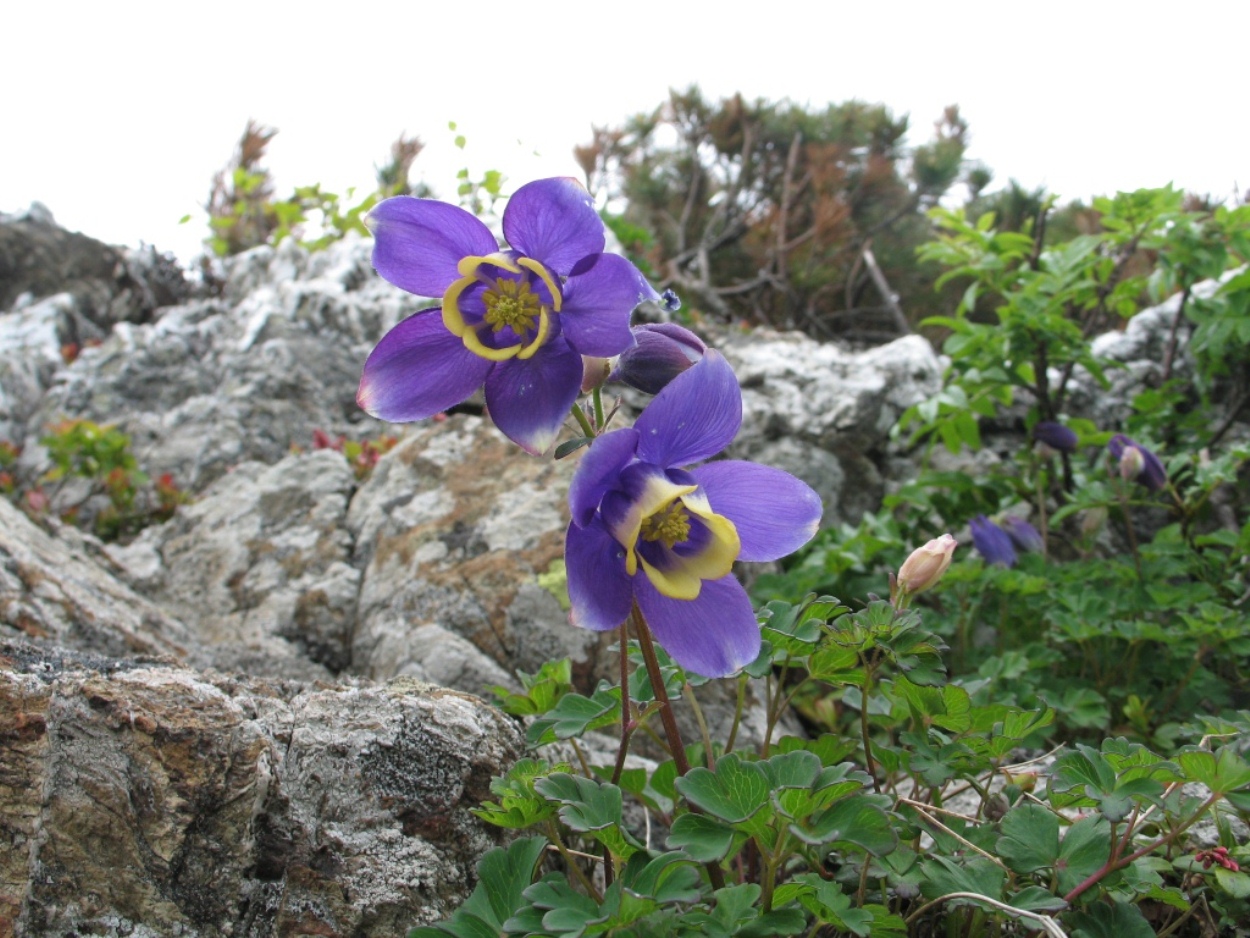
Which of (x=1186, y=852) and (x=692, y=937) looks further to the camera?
(x=1186, y=852)

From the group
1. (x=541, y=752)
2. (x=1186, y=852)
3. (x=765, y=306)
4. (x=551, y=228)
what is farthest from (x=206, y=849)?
(x=765, y=306)

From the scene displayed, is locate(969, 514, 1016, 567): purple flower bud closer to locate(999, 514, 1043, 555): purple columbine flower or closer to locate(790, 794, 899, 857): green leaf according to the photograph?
locate(999, 514, 1043, 555): purple columbine flower

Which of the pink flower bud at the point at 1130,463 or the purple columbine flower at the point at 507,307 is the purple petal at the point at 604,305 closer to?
the purple columbine flower at the point at 507,307

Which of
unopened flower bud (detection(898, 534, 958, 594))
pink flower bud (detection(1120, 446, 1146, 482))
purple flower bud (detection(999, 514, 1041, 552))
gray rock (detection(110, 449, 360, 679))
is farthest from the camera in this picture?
purple flower bud (detection(999, 514, 1041, 552))

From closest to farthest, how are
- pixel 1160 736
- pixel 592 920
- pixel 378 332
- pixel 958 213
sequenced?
pixel 592 920 < pixel 1160 736 < pixel 958 213 < pixel 378 332

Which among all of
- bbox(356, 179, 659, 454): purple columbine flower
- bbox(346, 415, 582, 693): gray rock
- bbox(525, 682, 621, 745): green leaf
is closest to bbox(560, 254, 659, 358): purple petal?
bbox(356, 179, 659, 454): purple columbine flower

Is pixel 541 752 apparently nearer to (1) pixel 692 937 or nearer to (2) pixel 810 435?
(1) pixel 692 937
